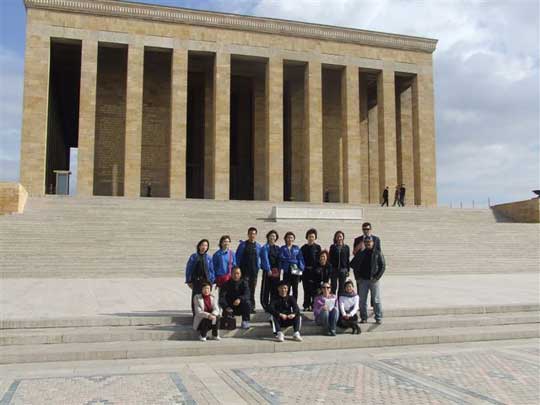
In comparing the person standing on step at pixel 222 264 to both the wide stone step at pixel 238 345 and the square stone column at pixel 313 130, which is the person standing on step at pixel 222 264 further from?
the square stone column at pixel 313 130

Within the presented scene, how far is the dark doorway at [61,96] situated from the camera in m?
29.0

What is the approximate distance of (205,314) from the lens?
7.06m

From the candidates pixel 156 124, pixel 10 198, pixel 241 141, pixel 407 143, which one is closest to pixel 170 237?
pixel 10 198

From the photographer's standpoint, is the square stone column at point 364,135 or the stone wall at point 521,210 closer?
the stone wall at point 521,210

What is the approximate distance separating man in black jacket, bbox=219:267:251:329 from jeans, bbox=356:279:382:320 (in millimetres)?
1882

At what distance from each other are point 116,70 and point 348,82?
13880 mm

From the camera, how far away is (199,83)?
34.3 meters

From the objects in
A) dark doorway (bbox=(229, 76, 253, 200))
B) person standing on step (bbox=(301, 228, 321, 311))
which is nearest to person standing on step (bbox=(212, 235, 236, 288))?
person standing on step (bbox=(301, 228, 321, 311))

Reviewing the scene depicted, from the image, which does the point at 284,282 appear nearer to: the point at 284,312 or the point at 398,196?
the point at 284,312

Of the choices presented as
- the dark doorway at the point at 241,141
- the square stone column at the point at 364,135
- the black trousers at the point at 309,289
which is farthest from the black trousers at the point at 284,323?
the dark doorway at the point at 241,141

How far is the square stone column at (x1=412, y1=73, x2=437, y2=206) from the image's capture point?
31125 mm

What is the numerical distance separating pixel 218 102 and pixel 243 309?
21773 millimetres

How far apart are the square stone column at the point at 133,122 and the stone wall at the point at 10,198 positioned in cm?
789

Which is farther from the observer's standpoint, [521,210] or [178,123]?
[178,123]
